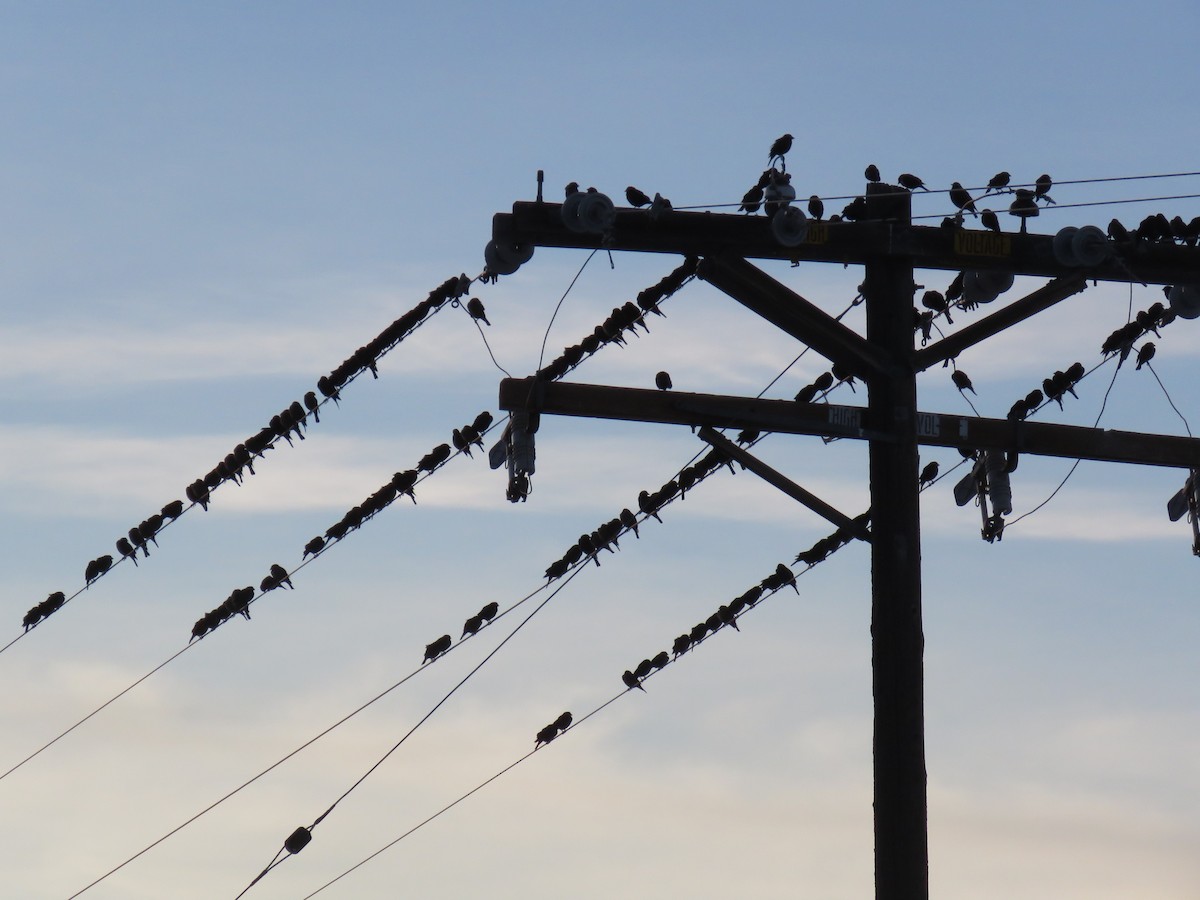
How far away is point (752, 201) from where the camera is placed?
11.2 metres

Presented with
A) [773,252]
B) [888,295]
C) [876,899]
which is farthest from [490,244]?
[876,899]

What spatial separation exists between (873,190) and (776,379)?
2708 millimetres

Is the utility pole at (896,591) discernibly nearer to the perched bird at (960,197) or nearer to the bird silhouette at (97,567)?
the perched bird at (960,197)

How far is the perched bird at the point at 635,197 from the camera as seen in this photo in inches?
453

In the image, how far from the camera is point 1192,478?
41.3ft

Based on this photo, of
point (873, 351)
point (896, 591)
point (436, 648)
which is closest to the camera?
point (896, 591)

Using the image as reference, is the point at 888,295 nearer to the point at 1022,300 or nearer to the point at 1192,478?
the point at 1022,300

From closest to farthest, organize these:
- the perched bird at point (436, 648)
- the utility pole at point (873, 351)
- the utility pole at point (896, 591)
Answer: the utility pole at point (896, 591) < the utility pole at point (873, 351) < the perched bird at point (436, 648)

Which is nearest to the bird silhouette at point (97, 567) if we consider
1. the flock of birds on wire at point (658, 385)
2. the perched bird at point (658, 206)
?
the flock of birds on wire at point (658, 385)

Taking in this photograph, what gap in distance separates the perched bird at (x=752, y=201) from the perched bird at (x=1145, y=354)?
3809 mm

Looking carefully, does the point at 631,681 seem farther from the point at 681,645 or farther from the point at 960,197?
the point at 960,197

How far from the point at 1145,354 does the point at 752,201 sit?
3968mm

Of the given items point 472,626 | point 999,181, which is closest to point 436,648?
point 472,626

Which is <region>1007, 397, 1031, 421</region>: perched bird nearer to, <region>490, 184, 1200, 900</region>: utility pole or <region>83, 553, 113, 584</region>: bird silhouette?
<region>490, 184, 1200, 900</region>: utility pole
